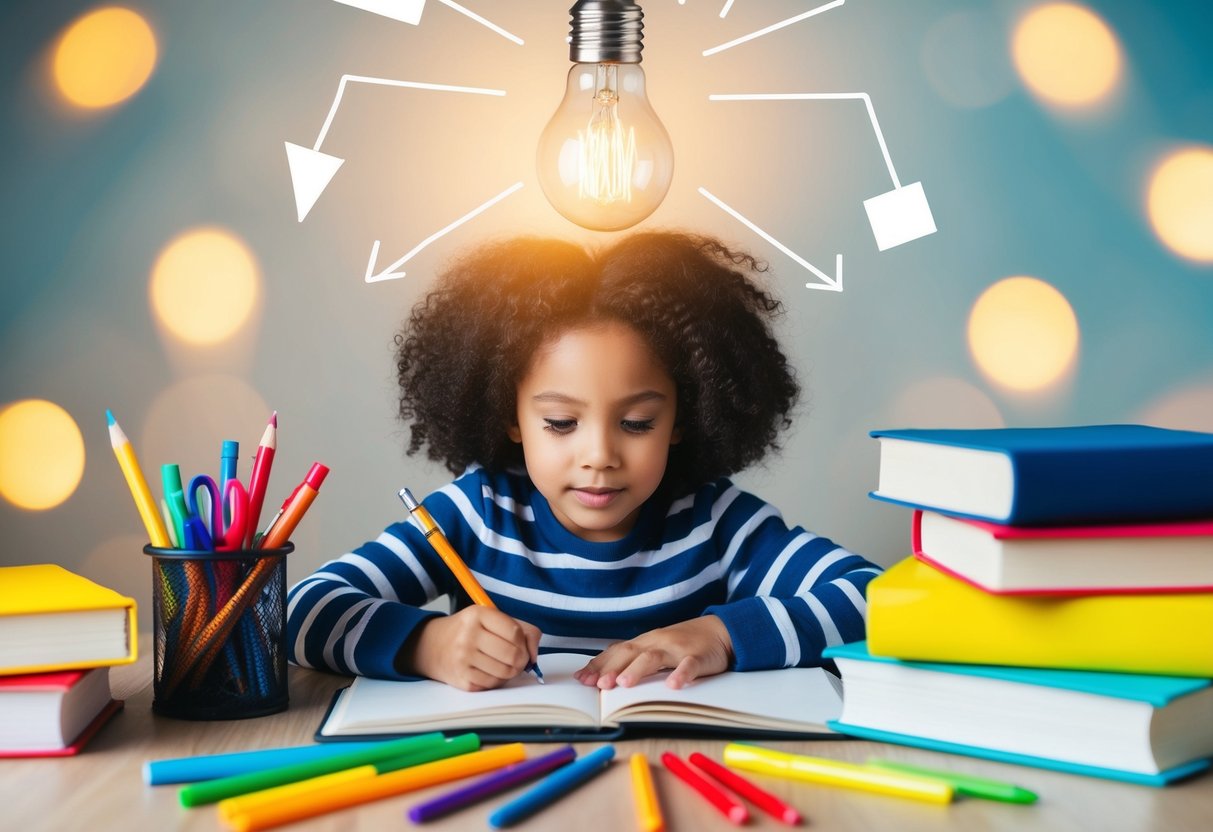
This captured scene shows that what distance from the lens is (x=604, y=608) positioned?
41.4 inches

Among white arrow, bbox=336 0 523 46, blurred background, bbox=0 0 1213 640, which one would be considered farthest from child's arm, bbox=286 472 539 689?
white arrow, bbox=336 0 523 46

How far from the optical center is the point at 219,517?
0.77 m

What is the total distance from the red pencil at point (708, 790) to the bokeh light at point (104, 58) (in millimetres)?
1394

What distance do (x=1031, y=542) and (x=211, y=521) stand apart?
19.4 inches

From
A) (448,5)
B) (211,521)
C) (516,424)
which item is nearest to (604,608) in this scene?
(516,424)

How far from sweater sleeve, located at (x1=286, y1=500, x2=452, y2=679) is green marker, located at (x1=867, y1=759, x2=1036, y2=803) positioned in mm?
360

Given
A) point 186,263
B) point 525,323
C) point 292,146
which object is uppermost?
point 292,146

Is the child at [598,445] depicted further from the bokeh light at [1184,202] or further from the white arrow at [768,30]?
the bokeh light at [1184,202]

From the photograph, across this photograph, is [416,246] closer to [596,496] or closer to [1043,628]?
[596,496]

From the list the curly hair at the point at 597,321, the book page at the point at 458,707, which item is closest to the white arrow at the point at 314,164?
the curly hair at the point at 597,321

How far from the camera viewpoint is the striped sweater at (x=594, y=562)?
3.35 feet

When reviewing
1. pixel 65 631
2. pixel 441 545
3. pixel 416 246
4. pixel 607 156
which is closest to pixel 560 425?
pixel 441 545

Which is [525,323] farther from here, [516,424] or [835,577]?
[835,577]

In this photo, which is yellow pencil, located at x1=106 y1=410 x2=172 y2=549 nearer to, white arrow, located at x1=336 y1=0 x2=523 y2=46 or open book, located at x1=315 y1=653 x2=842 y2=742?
open book, located at x1=315 y1=653 x2=842 y2=742
